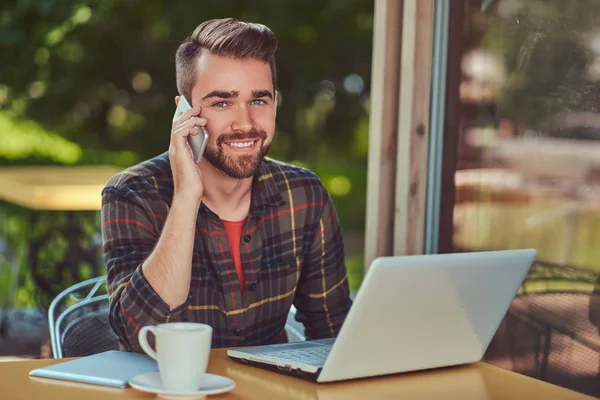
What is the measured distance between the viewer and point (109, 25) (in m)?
9.40

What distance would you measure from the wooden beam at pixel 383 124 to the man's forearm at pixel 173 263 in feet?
4.16

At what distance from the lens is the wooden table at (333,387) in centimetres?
169

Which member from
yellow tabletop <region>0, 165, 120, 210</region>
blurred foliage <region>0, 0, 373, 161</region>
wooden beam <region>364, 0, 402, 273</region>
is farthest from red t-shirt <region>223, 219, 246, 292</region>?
blurred foliage <region>0, 0, 373, 161</region>

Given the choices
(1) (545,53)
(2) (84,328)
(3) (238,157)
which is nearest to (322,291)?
(3) (238,157)

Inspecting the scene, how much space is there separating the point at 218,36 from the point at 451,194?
3.83ft

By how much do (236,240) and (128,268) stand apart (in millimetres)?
401

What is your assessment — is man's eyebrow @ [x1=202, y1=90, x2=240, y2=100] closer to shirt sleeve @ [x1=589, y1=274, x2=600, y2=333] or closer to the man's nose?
the man's nose

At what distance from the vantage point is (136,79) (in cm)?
1103

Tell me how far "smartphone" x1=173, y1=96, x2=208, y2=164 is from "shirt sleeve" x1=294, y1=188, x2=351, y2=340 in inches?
17.9

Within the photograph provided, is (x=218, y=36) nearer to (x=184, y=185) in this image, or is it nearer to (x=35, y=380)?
(x=184, y=185)

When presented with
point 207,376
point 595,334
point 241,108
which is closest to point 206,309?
point 241,108

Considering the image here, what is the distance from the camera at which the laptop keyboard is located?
73.2 inches

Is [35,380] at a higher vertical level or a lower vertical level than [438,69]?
lower

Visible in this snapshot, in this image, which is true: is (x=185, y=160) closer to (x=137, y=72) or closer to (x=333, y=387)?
(x=333, y=387)
